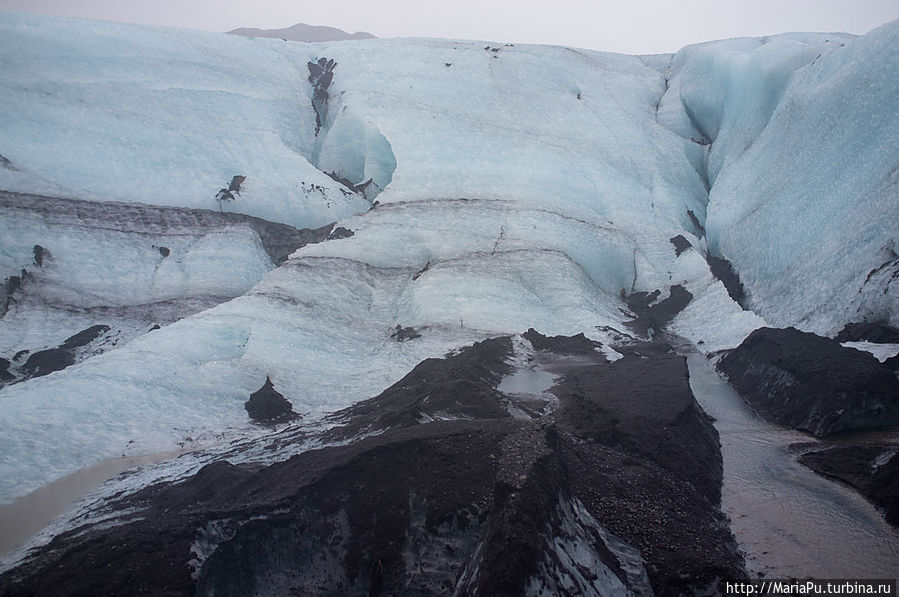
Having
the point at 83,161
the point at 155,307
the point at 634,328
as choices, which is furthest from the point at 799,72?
the point at 83,161

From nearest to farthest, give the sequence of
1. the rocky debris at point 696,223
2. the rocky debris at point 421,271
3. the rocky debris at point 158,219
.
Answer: the rocky debris at point 158,219 → the rocky debris at point 421,271 → the rocky debris at point 696,223

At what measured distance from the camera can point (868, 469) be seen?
9.66 m

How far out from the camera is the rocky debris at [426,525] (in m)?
6.52

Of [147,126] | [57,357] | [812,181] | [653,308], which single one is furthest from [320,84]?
[812,181]

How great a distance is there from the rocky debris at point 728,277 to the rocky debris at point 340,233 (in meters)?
11.7

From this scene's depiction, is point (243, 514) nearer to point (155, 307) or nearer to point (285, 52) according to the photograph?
point (155, 307)

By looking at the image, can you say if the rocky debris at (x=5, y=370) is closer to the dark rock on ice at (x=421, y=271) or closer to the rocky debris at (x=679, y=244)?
the dark rock on ice at (x=421, y=271)

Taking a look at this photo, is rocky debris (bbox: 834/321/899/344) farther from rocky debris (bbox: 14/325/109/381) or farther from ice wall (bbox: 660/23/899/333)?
rocky debris (bbox: 14/325/109/381)

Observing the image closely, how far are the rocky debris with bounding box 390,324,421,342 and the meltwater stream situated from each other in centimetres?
812

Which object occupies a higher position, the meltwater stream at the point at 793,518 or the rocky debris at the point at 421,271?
A: the rocky debris at the point at 421,271

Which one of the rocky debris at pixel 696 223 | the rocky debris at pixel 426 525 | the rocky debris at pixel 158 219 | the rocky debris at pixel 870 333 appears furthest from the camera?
the rocky debris at pixel 696 223

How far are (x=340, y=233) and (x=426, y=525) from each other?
46.4 feet

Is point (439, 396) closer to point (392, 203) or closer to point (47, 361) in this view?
point (47, 361)

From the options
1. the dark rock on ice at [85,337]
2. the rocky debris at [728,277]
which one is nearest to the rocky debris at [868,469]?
the rocky debris at [728,277]
